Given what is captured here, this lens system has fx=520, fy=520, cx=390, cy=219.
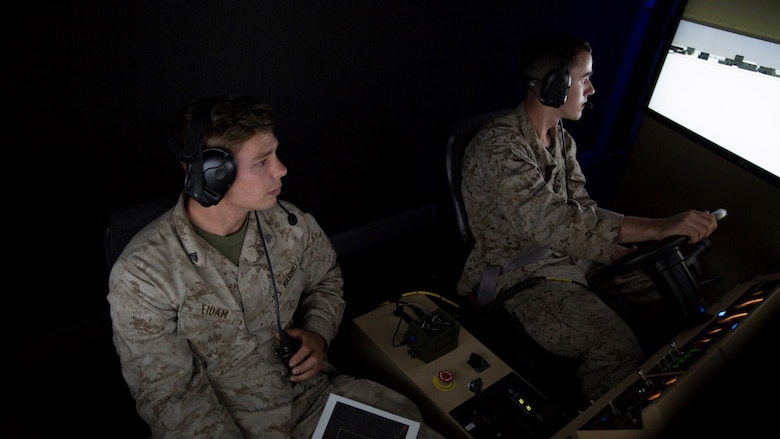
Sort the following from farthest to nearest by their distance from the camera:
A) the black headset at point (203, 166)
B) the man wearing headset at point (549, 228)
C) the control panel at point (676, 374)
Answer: the man wearing headset at point (549, 228) < the black headset at point (203, 166) < the control panel at point (676, 374)

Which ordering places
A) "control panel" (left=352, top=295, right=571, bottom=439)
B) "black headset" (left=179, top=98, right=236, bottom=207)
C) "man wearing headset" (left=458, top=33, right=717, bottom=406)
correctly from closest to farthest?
"black headset" (left=179, top=98, right=236, bottom=207)
"control panel" (left=352, top=295, right=571, bottom=439)
"man wearing headset" (left=458, top=33, right=717, bottom=406)

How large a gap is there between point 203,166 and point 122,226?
0.82 feet

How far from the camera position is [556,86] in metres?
1.59

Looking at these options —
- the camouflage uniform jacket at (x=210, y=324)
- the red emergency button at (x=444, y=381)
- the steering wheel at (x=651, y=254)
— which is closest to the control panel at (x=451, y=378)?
the red emergency button at (x=444, y=381)

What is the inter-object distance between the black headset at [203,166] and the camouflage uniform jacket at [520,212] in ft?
2.56

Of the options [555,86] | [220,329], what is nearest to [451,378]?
[220,329]

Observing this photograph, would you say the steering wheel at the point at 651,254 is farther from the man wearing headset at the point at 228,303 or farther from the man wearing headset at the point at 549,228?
the man wearing headset at the point at 228,303

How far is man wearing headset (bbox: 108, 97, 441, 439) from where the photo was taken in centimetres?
110

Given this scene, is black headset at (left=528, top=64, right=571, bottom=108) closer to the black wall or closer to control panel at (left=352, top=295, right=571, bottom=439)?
the black wall

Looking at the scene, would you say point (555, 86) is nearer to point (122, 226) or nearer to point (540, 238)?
point (540, 238)

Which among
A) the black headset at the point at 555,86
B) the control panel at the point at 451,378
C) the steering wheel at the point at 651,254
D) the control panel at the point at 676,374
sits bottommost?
the control panel at the point at 451,378

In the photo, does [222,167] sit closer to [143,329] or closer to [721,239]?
[143,329]

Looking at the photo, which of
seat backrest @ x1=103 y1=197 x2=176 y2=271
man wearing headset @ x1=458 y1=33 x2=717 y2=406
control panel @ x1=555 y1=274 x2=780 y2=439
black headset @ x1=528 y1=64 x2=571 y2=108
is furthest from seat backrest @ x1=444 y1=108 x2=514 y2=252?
seat backrest @ x1=103 y1=197 x2=176 y2=271

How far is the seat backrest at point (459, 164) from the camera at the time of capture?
5.17 feet
